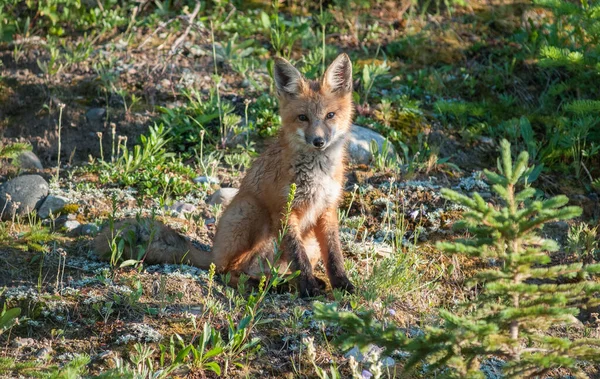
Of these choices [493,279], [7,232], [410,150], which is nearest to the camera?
[493,279]

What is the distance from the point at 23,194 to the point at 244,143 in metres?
2.30

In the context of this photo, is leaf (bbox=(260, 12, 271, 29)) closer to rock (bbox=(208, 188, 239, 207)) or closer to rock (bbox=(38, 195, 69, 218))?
rock (bbox=(208, 188, 239, 207))

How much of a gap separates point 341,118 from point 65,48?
4.24m

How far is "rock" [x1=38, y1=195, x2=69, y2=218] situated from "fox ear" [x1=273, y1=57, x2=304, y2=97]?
2202 millimetres

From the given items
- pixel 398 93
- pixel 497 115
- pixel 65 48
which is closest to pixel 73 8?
pixel 65 48

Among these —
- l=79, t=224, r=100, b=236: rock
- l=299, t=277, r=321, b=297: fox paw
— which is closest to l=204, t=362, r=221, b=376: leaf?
Result: l=299, t=277, r=321, b=297: fox paw

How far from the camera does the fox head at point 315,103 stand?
5.50 metres

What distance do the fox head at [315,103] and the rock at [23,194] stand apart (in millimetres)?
2349

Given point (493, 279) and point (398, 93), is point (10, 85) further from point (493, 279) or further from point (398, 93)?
point (493, 279)

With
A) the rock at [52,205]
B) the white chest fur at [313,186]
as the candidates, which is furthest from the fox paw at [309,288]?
the rock at [52,205]

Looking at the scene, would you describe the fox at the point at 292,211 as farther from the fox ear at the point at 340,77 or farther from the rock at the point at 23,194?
the rock at the point at 23,194

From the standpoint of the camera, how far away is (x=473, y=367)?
3.40 metres

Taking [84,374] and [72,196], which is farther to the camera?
[72,196]

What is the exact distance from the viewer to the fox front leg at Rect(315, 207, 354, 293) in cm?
513
